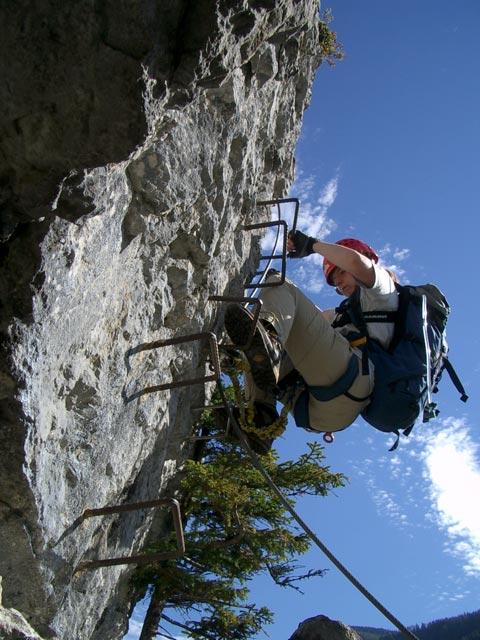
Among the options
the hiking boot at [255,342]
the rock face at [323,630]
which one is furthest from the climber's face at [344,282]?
the rock face at [323,630]

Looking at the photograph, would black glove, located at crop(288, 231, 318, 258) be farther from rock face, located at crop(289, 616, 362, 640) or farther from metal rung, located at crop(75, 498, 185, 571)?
rock face, located at crop(289, 616, 362, 640)

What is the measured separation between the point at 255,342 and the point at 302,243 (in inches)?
70.5

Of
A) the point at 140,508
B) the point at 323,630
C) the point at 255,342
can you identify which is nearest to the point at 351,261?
the point at 255,342

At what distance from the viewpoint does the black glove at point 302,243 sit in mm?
6258

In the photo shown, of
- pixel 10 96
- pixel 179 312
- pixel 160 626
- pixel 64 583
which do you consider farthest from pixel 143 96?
pixel 160 626

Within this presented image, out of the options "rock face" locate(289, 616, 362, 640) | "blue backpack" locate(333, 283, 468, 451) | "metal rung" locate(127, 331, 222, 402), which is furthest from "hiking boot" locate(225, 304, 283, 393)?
"rock face" locate(289, 616, 362, 640)

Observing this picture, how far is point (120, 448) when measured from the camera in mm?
4918

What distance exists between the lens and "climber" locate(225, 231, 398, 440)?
211 inches

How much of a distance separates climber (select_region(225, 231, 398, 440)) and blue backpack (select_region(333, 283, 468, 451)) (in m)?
0.08

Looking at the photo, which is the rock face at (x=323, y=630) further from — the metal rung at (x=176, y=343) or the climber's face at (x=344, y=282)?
the metal rung at (x=176, y=343)

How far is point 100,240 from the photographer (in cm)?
390

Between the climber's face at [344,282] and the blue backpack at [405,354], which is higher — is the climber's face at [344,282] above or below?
above

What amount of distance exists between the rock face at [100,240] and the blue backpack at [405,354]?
149 cm

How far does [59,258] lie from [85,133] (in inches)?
28.4
